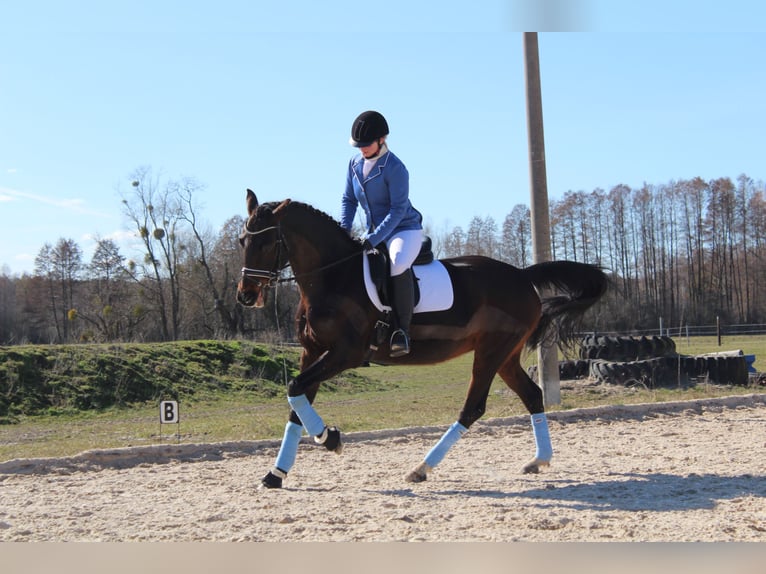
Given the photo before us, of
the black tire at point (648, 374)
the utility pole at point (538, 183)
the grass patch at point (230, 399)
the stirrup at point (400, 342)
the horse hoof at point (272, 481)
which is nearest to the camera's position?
the horse hoof at point (272, 481)

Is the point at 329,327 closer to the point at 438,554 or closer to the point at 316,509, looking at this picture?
Result: the point at 316,509

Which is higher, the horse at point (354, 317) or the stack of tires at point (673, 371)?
the horse at point (354, 317)

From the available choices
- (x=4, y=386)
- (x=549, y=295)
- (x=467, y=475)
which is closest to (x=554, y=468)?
(x=467, y=475)

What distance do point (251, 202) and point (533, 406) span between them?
12.0 feet

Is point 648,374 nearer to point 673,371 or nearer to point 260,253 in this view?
point 673,371

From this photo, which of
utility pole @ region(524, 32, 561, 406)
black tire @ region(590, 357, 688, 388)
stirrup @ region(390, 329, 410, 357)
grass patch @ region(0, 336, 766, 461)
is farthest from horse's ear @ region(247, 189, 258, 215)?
black tire @ region(590, 357, 688, 388)

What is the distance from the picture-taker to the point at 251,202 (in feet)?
23.0

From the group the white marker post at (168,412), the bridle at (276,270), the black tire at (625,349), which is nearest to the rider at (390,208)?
the bridle at (276,270)

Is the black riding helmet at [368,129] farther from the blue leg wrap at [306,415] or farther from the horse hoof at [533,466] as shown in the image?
the horse hoof at [533,466]

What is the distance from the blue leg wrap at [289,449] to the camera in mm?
6906

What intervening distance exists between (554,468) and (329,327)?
297 cm

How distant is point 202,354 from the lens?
2423 centimetres

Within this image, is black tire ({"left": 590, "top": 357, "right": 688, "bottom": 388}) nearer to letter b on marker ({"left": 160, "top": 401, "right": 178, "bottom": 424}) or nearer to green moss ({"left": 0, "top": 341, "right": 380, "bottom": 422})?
green moss ({"left": 0, "top": 341, "right": 380, "bottom": 422})

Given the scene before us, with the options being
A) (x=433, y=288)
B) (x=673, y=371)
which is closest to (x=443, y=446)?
(x=433, y=288)
